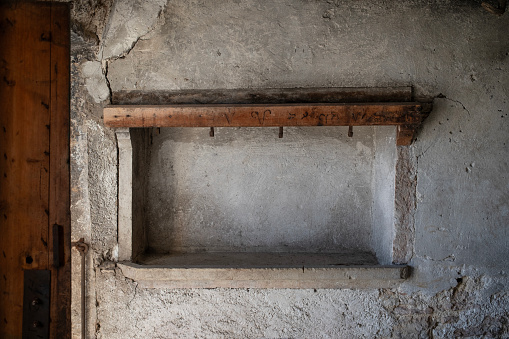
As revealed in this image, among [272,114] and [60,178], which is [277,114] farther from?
[60,178]

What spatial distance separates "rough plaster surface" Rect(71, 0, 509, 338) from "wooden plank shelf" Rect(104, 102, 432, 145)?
0.72 ft

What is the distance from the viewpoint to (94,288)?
8.37 feet

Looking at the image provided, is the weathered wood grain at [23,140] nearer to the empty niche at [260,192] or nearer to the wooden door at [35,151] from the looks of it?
the wooden door at [35,151]

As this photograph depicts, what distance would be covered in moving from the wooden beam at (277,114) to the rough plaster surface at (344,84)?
0.74ft

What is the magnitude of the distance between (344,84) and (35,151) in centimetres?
225

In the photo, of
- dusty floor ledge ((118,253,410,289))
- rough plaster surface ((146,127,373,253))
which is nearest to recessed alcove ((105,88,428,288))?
rough plaster surface ((146,127,373,253))

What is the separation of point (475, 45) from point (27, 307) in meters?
3.66

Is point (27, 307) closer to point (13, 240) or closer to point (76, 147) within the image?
point (13, 240)

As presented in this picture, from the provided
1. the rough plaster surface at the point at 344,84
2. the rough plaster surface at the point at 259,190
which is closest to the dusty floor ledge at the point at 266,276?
the rough plaster surface at the point at 344,84

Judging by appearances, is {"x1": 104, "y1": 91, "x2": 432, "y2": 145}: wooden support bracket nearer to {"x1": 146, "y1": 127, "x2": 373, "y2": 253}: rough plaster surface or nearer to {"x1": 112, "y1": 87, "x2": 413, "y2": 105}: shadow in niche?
{"x1": 112, "y1": 87, "x2": 413, "y2": 105}: shadow in niche

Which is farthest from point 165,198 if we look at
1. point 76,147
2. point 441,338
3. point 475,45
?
point 475,45

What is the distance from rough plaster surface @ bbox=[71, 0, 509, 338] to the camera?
2471mm

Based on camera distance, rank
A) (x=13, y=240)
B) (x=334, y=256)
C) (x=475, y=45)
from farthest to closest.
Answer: (x=334, y=256) → (x=13, y=240) → (x=475, y=45)

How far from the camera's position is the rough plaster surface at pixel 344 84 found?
247 centimetres
